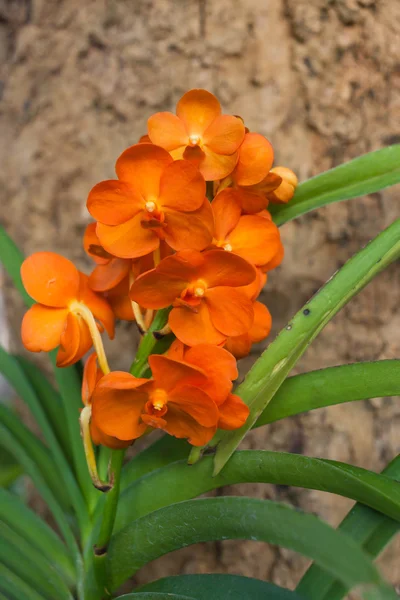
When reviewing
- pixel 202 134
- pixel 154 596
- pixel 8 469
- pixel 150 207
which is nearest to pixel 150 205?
pixel 150 207

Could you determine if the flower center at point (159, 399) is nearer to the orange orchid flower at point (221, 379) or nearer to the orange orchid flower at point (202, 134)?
the orange orchid flower at point (221, 379)

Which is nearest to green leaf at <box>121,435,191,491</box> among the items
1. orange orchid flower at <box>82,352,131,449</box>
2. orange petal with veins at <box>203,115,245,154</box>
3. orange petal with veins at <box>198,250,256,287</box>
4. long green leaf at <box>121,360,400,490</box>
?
long green leaf at <box>121,360,400,490</box>

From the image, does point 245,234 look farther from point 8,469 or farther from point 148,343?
point 8,469

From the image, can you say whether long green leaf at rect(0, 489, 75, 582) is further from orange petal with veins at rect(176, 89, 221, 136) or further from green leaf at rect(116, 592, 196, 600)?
orange petal with veins at rect(176, 89, 221, 136)

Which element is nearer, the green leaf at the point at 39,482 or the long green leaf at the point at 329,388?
the long green leaf at the point at 329,388

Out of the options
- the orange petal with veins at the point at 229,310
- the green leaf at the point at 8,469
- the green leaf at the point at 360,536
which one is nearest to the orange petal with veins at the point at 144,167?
the orange petal with veins at the point at 229,310
